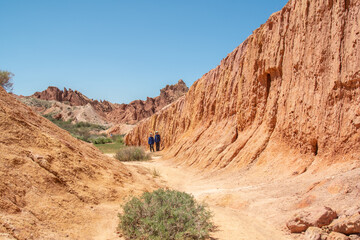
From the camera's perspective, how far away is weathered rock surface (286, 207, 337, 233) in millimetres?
4691

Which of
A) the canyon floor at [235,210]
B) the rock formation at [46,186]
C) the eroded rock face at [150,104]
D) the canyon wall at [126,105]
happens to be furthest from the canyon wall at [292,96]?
the eroded rock face at [150,104]

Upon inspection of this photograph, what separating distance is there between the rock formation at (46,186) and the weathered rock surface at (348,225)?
3730 millimetres

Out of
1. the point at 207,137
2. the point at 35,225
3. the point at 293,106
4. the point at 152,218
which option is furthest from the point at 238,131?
the point at 35,225

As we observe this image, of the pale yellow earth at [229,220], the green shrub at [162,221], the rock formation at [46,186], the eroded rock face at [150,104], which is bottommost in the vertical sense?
the pale yellow earth at [229,220]

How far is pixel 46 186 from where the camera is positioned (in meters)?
5.07

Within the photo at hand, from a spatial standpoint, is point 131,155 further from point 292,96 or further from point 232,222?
point 232,222

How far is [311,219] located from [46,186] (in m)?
4.51

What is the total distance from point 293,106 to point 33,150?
7.51 m

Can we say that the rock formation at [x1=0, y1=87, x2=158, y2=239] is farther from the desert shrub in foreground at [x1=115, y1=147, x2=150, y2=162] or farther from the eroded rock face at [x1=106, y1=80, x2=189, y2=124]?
the eroded rock face at [x1=106, y1=80, x2=189, y2=124]

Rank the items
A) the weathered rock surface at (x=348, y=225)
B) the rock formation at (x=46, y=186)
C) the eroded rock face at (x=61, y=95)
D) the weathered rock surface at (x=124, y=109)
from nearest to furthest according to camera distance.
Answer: the rock formation at (x=46, y=186)
the weathered rock surface at (x=348, y=225)
the weathered rock surface at (x=124, y=109)
the eroded rock face at (x=61, y=95)

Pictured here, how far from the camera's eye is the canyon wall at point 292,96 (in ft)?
25.3

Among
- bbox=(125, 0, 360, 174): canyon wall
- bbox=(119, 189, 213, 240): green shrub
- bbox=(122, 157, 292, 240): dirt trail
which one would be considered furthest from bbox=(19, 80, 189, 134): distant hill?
bbox=(119, 189, 213, 240): green shrub

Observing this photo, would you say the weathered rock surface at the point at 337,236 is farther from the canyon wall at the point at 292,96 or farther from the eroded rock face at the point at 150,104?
the eroded rock face at the point at 150,104

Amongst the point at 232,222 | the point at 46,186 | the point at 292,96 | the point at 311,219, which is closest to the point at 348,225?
the point at 311,219
